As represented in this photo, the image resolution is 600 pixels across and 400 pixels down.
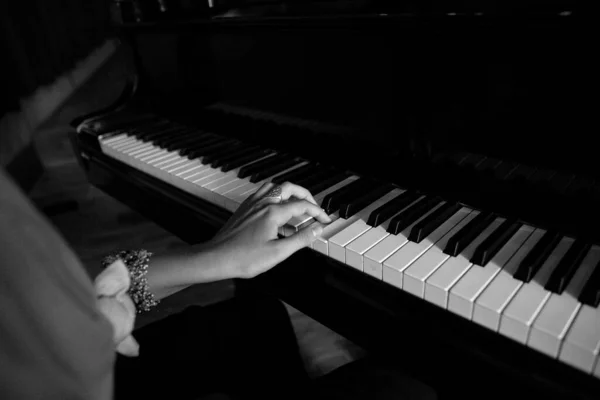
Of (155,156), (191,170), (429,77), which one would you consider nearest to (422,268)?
(429,77)

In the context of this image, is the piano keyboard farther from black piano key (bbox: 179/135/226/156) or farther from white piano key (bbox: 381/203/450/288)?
black piano key (bbox: 179/135/226/156)

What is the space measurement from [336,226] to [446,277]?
11.1 inches

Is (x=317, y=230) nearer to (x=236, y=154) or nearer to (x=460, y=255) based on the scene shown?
(x=460, y=255)

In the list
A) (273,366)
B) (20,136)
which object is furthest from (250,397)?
(20,136)

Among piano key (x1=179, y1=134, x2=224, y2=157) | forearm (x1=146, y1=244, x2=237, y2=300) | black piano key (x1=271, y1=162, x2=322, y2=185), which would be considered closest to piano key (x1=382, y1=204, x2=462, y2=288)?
forearm (x1=146, y1=244, x2=237, y2=300)

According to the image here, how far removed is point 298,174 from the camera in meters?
1.22

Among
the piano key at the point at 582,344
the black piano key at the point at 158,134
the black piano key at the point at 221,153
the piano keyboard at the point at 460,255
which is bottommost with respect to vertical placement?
the piano key at the point at 582,344

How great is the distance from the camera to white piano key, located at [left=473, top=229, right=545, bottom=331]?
689mm

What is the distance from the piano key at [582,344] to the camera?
1.99 ft

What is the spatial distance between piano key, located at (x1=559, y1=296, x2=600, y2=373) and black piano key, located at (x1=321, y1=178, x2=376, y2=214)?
0.53 m

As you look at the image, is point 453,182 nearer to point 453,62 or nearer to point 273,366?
point 453,62

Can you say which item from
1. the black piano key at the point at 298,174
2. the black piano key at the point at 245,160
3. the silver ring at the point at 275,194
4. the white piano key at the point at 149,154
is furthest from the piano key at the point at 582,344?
the white piano key at the point at 149,154

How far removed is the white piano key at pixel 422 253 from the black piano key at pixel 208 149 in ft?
2.74

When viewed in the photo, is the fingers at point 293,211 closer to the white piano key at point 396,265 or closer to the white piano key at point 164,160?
the white piano key at point 396,265
